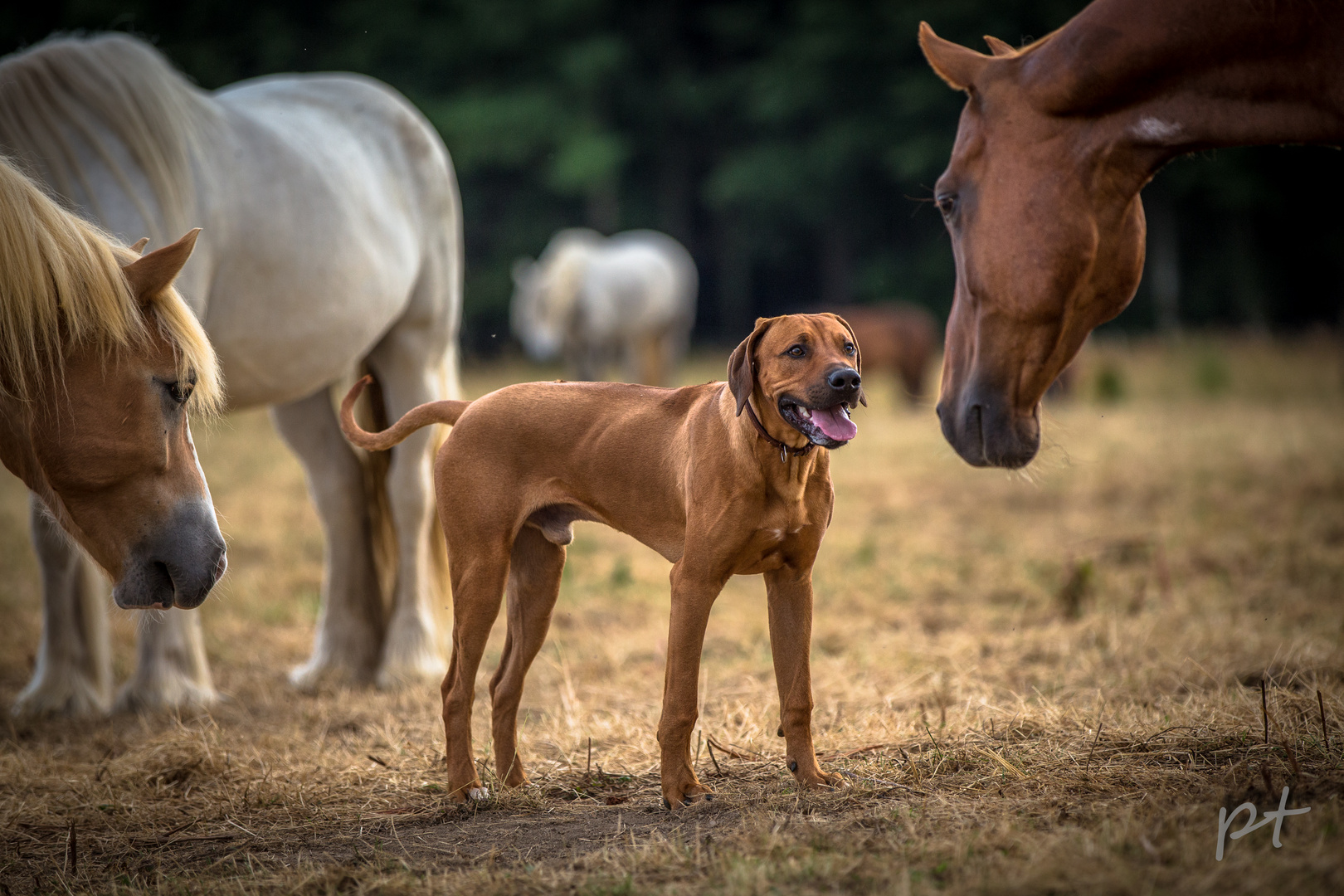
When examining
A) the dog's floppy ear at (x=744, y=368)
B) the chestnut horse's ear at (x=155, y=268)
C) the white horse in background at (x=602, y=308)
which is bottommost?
the white horse in background at (x=602, y=308)

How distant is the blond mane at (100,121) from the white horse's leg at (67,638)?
1.23 meters

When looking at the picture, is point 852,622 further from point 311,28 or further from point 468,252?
point 311,28

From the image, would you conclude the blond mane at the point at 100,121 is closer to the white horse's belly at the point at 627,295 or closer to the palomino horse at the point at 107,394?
the palomino horse at the point at 107,394

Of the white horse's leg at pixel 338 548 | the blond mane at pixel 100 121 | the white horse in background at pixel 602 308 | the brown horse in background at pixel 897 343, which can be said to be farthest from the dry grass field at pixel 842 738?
the white horse in background at pixel 602 308

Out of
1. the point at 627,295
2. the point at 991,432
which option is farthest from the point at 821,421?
the point at 627,295

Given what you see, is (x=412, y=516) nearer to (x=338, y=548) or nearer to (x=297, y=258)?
(x=338, y=548)

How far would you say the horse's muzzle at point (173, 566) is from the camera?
2580mm

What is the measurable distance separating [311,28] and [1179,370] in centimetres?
2005

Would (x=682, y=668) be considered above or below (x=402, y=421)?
below

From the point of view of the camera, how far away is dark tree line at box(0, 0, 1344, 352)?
21.8 m

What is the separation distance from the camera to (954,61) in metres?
2.76

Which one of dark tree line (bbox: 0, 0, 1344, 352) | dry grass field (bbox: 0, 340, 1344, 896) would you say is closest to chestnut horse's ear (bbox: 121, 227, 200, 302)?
dry grass field (bbox: 0, 340, 1344, 896)

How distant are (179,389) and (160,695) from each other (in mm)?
1891

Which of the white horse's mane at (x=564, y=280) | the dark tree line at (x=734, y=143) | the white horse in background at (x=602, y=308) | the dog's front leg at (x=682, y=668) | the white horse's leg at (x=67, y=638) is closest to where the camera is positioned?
the dog's front leg at (x=682, y=668)
